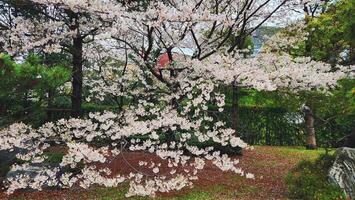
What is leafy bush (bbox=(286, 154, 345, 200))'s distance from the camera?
774 centimetres

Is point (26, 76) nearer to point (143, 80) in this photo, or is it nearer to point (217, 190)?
point (217, 190)

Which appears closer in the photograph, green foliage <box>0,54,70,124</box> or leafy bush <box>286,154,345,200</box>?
green foliage <box>0,54,70,124</box>

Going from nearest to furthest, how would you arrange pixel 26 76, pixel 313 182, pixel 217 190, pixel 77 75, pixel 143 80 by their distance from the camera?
pixel 26 76 → pixel 313 182 → pixel 217 190 → pixel 77 75 → pixel 143 80

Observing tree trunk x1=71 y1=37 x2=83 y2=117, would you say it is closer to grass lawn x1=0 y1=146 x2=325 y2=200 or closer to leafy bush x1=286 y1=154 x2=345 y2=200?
grass lawn x1=0 y1=146 x2=325 y2=200

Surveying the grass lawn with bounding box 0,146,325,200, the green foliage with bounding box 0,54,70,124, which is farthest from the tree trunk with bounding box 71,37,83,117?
the green foliage with bounding box 0,54,70,124

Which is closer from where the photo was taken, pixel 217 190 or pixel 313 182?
pixel 313 182

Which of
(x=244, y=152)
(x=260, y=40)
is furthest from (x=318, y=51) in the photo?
(x=244, y=152)

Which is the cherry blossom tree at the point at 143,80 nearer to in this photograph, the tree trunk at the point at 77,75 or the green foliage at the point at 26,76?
the tree trunk at the point at 77,75

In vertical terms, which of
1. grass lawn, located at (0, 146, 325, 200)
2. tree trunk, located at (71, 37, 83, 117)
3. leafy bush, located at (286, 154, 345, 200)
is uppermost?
tree trunk, located at (71, 37, 83, 117)

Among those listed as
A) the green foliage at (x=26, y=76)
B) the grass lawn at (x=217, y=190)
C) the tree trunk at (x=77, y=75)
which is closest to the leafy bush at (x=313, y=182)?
the grass lawn at (x=217, y=190)

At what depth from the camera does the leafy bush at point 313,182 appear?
25.4 feet

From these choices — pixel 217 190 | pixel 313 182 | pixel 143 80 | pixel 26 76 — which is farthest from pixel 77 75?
pixel 313 182

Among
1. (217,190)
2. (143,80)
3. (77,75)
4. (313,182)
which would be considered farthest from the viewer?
(143,80)

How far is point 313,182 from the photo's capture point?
316 inches
